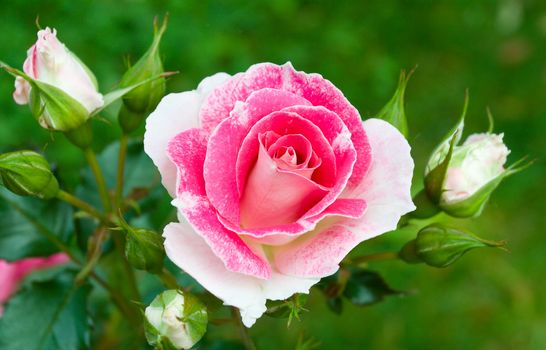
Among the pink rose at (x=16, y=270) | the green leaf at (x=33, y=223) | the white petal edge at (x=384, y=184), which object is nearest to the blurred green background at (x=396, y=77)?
the pink rose at (x=16, y=270)

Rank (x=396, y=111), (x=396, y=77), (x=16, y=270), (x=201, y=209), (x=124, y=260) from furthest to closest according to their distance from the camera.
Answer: (x=396, y=77) → (x=16, y=270) → (x=124, y=260) → (x=396, y=111) → (x=201, y=209)

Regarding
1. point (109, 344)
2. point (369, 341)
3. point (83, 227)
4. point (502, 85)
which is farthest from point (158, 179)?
point (502, 85)

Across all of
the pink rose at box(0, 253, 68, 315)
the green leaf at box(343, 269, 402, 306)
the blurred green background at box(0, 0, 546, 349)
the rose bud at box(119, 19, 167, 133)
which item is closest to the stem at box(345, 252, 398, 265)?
the green leaf at box(343, 269, 402, 306)

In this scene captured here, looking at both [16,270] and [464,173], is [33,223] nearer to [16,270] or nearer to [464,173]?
[16,270]

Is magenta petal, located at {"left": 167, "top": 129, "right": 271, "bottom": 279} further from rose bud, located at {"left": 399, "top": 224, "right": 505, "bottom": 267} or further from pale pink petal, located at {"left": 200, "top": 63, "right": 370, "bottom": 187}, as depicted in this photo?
rose bud, located at {"left": 399, "top": 224, "right": 505, "bottom": 267}

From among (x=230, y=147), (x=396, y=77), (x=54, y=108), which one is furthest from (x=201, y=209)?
(x=396, y=77)

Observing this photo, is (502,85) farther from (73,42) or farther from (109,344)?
(109,344)
